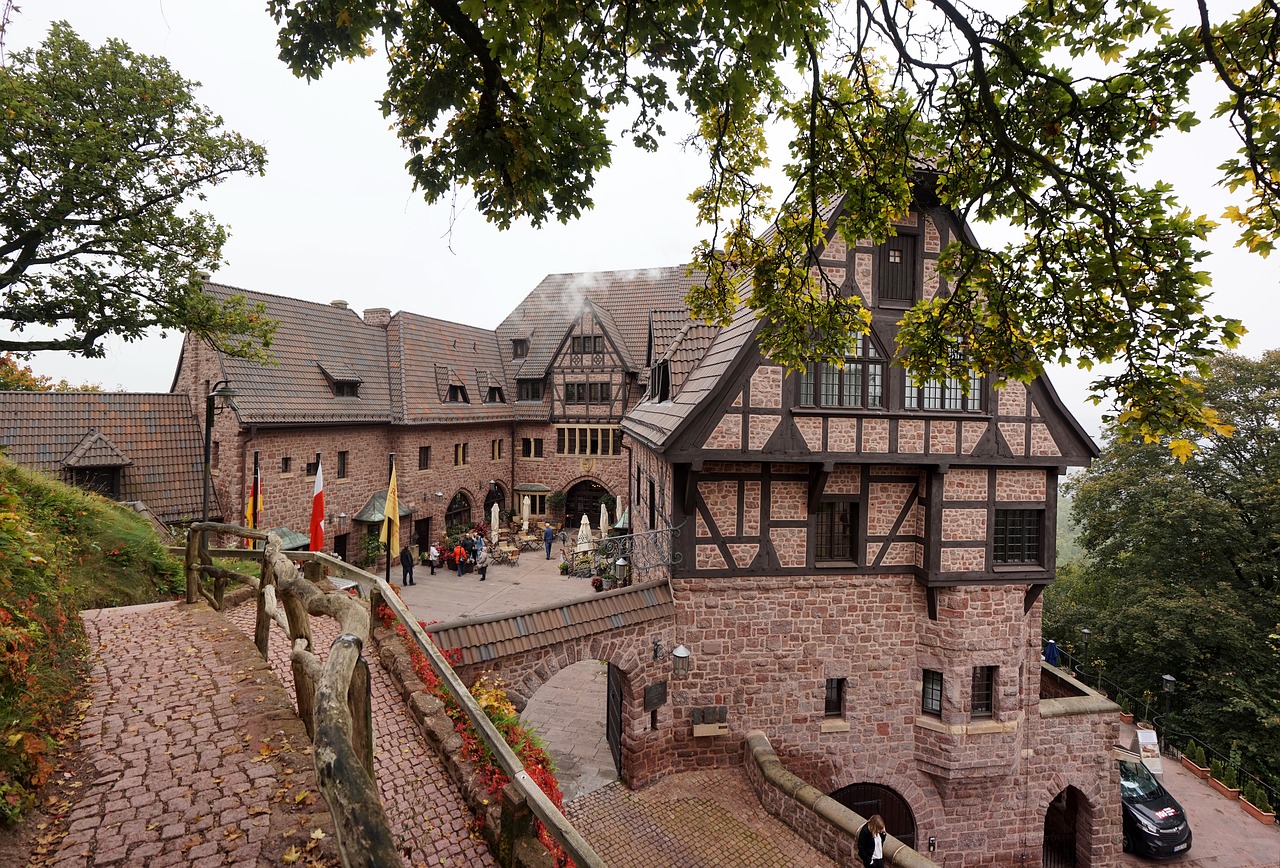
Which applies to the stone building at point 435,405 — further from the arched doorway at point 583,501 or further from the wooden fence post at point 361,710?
the wooden fence post at point 361,710

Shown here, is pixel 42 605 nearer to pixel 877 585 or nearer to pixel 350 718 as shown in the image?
pixel 350 718

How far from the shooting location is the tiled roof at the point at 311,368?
1733 centimetres

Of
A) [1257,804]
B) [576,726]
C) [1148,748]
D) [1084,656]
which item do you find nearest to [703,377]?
[576,726]

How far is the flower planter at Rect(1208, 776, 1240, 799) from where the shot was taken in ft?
47.2

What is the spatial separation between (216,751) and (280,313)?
65.5ft

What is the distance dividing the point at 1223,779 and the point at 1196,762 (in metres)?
0.66

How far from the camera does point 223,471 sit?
16891mm

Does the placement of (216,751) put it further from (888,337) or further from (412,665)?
(888,337)

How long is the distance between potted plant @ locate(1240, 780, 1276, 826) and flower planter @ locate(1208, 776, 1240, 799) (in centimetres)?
13

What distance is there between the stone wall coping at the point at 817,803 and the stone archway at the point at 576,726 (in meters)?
2.56

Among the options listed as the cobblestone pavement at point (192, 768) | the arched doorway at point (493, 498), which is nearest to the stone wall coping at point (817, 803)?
the cobblestone pavement at point (192, 768)

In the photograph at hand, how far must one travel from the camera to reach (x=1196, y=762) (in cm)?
1581

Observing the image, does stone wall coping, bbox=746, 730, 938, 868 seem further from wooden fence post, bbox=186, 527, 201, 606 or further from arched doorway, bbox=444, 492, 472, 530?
arched doorway, bbox=444, 492, 472, 530

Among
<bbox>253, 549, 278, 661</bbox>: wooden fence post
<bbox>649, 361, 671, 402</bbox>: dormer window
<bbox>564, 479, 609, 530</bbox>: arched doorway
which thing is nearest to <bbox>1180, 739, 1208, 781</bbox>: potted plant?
<bbox>649, 361, 671, 402</bbox>: dormer window
